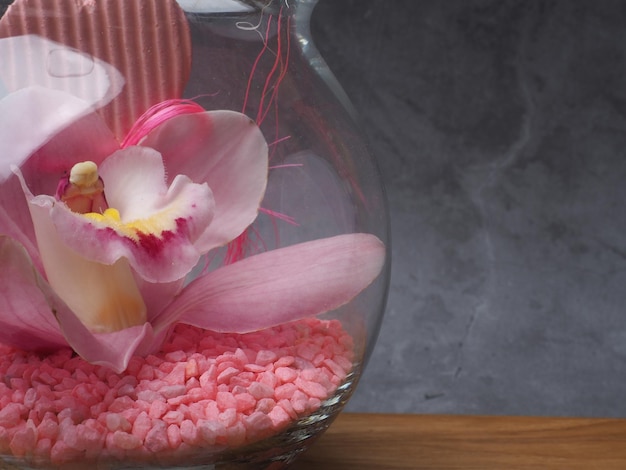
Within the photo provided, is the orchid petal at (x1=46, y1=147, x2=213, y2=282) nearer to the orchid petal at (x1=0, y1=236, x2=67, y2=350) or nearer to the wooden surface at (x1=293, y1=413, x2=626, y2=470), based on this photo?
the orchid petal at (x1=0, y1=236, x2=67, y2=350)

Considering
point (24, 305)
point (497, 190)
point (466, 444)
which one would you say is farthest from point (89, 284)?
point (497, 190)

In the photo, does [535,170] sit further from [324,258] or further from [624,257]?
[324,258]

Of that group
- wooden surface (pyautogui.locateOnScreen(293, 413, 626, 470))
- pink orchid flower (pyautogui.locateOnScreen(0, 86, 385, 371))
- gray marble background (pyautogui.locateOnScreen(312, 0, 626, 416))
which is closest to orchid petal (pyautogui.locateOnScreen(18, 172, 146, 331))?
pink orchid flower (pyautogui.locateOnScreen(0, 86, 385, 371))

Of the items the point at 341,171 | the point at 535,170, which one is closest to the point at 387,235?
the point at 341,171

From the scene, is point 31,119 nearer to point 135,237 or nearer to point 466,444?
point 135,237

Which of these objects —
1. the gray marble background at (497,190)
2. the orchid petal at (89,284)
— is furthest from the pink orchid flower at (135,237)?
the gray marble background at (497,190)

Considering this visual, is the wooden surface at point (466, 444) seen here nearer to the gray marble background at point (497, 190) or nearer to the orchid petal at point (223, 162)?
the orchid petal at point (223, 162)
